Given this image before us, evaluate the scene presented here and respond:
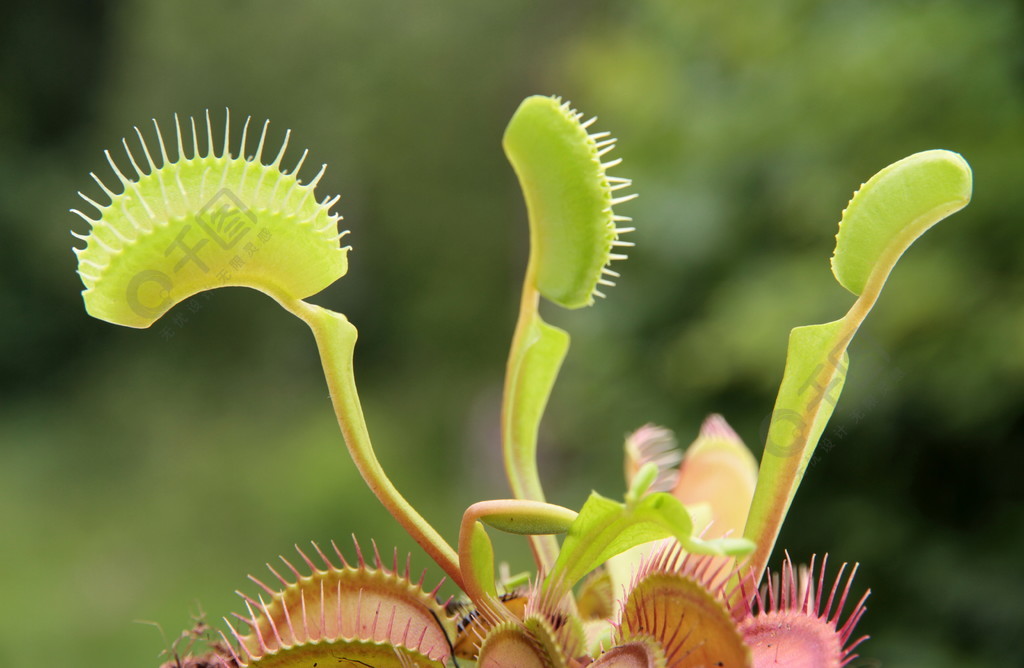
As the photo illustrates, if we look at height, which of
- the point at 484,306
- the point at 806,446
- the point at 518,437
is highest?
the point at 484,306

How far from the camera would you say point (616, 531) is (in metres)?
0.44

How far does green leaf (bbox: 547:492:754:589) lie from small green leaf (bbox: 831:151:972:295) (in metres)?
0.16

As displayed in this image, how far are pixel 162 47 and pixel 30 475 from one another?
9.43ft

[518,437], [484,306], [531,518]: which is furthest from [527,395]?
[484,306]

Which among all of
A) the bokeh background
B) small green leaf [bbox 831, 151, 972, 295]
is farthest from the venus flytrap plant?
the bokeh background

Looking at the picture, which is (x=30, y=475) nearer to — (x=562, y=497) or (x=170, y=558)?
(x=170, y=558)

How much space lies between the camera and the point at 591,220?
0.54 meters

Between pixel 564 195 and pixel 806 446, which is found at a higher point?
pixel 564 195

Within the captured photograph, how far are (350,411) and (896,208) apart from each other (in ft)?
0.96

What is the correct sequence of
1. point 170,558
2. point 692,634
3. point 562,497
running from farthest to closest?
point 170,558, point 562,497, point 692,634

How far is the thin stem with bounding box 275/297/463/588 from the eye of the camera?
0.50 m

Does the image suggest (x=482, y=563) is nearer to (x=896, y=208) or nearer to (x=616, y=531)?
(x=616, y=531)

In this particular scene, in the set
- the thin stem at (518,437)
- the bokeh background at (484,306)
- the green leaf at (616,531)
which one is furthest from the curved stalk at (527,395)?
the bokeh background at (484,306)

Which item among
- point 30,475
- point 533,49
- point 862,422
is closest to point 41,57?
point 30,475
